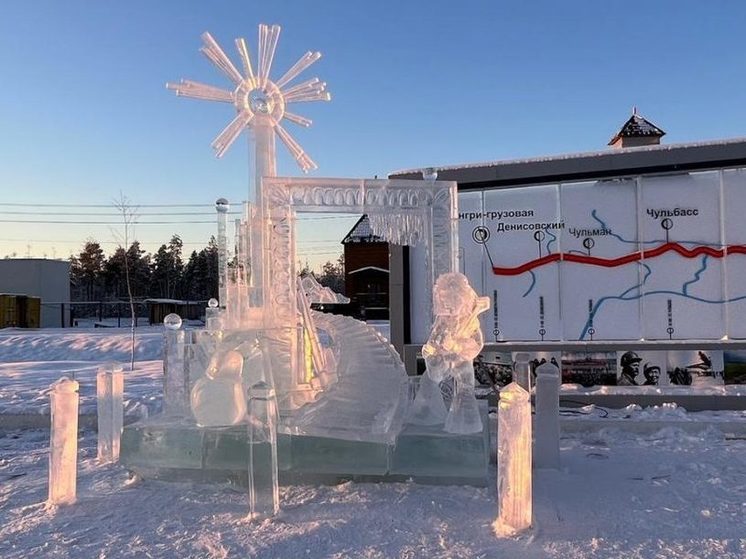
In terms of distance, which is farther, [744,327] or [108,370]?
[744,327]

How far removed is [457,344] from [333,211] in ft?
5.94

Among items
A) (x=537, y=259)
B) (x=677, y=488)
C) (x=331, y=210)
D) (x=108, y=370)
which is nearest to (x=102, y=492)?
(x=108, y=370)

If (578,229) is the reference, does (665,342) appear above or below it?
below

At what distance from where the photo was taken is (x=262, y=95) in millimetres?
6227

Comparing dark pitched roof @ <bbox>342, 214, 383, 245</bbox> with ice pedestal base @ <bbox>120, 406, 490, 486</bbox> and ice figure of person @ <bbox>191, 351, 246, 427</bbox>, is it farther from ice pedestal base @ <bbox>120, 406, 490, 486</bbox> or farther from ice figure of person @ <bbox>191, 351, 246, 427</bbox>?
ice pedestal base @ <bbox>120, 406, 490, 486</bbox>

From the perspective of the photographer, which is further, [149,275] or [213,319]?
[149,275]

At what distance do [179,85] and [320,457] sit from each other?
3.67 m

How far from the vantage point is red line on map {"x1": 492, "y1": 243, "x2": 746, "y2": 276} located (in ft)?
27.2

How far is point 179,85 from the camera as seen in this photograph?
5949 millimetres

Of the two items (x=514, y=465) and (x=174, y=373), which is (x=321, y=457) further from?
(x=174, y=373)

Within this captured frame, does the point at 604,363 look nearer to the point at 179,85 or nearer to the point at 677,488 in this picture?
the point at 677,488

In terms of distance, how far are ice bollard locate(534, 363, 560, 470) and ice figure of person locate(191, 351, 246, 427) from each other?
2474 mm

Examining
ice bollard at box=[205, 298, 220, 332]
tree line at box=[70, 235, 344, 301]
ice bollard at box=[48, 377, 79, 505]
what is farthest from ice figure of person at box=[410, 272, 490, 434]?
tree line at box=[70, 235, 344, 301]

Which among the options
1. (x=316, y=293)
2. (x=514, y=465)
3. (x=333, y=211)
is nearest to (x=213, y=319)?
(x=316, y=293)
